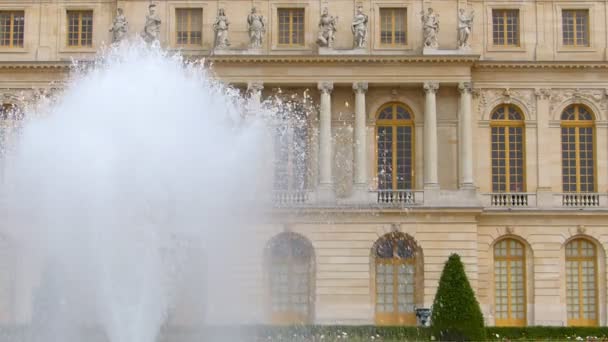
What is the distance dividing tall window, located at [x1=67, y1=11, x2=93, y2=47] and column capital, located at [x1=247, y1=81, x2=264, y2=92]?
6.80 metres

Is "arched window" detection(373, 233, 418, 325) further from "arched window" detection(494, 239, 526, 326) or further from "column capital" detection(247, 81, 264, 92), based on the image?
"column capital" detection(247, 81, 264, 92)

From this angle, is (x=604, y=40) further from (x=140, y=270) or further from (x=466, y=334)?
(x=140, y=270)

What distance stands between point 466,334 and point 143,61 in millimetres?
11669

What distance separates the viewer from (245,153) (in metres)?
30.6

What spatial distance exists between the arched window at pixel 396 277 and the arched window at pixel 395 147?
2.26 metres

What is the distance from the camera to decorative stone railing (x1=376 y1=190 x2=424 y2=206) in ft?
149

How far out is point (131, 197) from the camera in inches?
1086

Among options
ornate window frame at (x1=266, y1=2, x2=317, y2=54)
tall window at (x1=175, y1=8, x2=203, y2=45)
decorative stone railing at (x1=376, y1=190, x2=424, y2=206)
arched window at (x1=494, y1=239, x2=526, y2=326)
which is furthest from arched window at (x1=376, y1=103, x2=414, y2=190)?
tall window at (x1=175, y1=8, x2=203, y2=45)

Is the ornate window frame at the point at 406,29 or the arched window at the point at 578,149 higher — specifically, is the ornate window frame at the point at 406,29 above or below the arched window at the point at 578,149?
above

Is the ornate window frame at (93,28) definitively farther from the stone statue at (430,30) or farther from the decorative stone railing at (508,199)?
the decorative stone railing at (508,199)

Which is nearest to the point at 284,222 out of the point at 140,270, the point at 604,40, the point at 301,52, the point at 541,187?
the point at 301,52

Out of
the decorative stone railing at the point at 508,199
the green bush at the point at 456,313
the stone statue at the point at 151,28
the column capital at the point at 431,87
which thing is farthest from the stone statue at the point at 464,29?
the green bush at the point at 456,313

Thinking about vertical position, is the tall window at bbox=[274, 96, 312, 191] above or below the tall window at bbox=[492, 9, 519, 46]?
below

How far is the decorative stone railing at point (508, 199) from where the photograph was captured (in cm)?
4666
